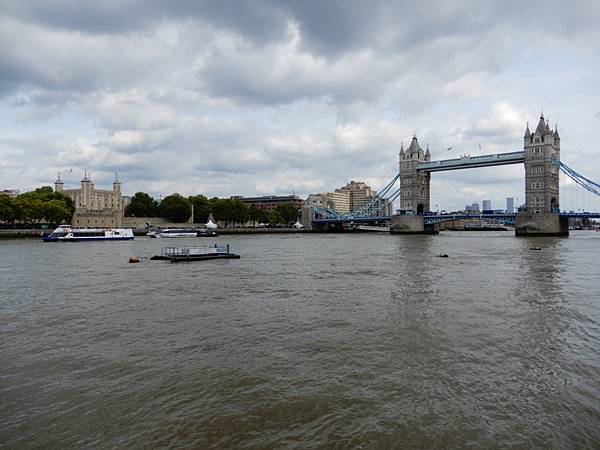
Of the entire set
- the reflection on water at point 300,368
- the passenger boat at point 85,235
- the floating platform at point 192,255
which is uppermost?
the passenger boat at point 85,235

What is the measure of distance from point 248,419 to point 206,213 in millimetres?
120427

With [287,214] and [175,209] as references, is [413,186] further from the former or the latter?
[175,209]

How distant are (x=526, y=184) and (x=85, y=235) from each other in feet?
274

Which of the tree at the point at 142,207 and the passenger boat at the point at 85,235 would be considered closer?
the passenger boat at the point at 85,235

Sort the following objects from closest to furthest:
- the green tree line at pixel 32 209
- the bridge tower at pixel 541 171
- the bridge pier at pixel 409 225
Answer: the green tree line at pixel 32 209
the bridge tower at pixel 541 171
the bridge pier at pixel 409 225

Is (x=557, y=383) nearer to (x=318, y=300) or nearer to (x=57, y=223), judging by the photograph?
(x=318, y=300)

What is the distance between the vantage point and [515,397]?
8.66 m

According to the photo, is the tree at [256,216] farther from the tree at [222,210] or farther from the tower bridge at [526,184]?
the tower bridge at [526,184]

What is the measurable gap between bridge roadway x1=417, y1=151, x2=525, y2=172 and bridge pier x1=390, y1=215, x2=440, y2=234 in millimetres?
14641

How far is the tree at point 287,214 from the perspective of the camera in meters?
154

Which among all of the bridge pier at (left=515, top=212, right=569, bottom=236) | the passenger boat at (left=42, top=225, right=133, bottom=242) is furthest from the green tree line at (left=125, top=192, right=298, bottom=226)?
the bridge pier at (left=515, top=212, right=569, bottom=236)

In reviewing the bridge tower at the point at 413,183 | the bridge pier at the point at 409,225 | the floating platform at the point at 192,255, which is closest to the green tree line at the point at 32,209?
the floating platform at the point at 192,255

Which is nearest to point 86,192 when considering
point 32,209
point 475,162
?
point 32,209

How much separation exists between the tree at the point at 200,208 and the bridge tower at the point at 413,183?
5136cm
